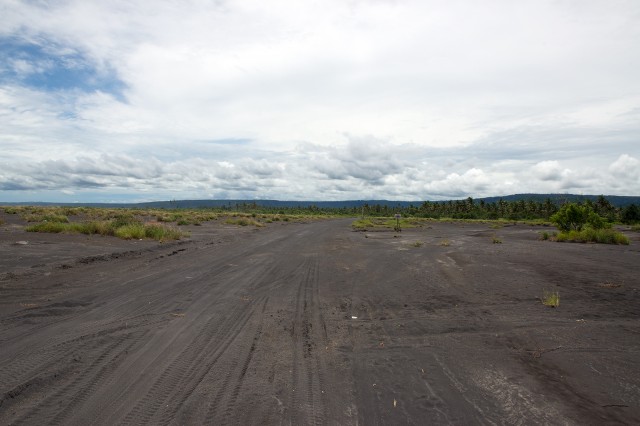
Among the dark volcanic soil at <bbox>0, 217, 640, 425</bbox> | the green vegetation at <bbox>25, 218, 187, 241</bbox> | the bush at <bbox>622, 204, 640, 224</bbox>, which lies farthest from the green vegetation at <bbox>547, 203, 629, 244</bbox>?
the bush at <bbox>622, 204, 640, 224</bbox>

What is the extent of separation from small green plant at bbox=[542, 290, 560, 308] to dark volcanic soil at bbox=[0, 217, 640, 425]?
0.15 metres

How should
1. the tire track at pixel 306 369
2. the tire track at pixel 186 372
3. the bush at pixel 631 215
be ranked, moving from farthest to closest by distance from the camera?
the bush at pixel 631 215 → the tire track at pixel 306 369 → the tire track at pixel 186 372

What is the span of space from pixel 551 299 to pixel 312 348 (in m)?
6.23

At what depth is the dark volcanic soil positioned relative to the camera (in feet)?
13.2

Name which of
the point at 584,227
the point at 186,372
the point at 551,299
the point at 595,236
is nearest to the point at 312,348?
the point at 186,372

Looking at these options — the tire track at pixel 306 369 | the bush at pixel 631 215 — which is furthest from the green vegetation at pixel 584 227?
the bush at pixel 631 215

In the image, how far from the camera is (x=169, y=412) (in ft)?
12.6

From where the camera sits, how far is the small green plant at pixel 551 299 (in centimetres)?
845

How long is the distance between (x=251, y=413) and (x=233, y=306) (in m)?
4.34

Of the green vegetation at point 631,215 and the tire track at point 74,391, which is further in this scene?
the green vegetation at point 631,215

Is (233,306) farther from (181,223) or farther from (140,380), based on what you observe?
(181,223)

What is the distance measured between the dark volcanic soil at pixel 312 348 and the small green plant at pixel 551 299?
153 mm

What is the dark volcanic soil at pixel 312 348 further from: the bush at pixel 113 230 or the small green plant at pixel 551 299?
the bush at pixel 113 230

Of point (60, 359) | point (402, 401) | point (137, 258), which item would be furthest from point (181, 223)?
point (402, 401)
